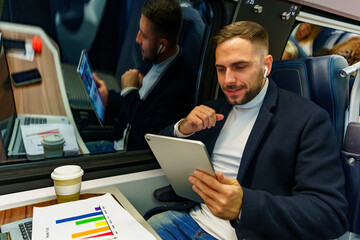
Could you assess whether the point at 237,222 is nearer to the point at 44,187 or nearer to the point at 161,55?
the point at 44,187

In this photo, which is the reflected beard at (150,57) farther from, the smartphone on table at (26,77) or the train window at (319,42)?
the train window at (319,42)

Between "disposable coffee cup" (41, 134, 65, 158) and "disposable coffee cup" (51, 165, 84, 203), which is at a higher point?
"disposable coffee cup" (51, 165, 84, 203)

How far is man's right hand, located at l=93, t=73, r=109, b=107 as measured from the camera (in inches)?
62.3

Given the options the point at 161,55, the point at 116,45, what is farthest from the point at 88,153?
the point at 161,55

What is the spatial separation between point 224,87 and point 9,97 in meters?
1.17

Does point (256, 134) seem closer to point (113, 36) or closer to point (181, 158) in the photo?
point (181, 158)

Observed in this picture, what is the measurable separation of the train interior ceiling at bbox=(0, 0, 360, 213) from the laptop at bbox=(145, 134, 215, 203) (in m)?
0.40

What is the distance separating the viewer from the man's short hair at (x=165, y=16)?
5.06ft

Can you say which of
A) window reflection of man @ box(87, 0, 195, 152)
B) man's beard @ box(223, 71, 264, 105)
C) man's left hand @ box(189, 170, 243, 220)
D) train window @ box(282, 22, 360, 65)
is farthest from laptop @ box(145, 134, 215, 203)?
train window @ box(282, 22, 360, 65)

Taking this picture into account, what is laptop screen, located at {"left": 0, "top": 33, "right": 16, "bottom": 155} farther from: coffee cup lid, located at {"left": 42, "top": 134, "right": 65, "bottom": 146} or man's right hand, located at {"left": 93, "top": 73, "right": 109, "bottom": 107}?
man's right hand, located at {"left": 93, "top": 73, "right": 109, "bottom": 107}

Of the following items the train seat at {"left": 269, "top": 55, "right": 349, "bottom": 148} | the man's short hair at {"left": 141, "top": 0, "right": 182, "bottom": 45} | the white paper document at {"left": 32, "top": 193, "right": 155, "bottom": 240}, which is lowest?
the white paper document at {"left": 32, "top": 193, "right": 155, "bottom": 240}

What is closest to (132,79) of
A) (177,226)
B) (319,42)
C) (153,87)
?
(153,87)

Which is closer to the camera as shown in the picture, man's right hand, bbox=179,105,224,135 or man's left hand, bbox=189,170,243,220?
man's left hand, bbox=189,170,243,220

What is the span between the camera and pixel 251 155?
111cm
